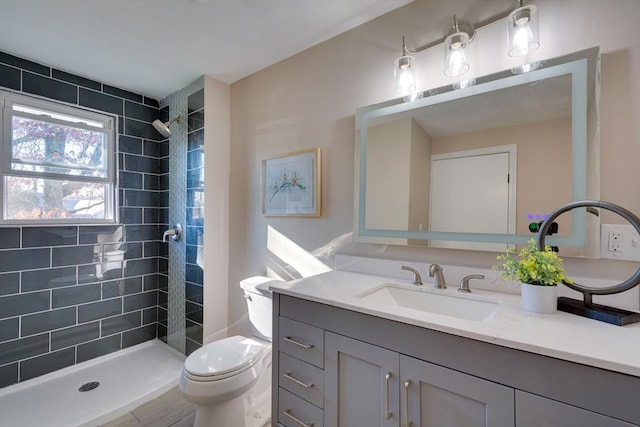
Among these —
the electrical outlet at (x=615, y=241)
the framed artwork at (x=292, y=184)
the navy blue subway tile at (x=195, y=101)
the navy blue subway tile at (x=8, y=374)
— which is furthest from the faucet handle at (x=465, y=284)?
the navy blue subway tile at (x=8, y=374)

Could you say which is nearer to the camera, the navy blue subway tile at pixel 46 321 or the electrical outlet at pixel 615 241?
the electrical outlet at pixel 615 241

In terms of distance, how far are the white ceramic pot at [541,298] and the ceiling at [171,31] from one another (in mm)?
1455

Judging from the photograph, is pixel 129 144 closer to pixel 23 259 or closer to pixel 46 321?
pixel 23 259

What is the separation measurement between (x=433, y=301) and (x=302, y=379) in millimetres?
637

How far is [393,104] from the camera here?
1.47 m

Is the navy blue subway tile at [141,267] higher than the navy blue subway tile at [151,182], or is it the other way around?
the navy blue subway tile at [151,182]

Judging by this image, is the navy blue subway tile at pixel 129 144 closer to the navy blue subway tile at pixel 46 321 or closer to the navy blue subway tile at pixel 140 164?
the navy blue subway tile at pixel 140 164

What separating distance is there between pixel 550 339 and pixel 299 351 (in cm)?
85

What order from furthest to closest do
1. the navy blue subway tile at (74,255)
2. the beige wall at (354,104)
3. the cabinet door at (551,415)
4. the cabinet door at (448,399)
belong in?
the navy blue subway tile at (74,255) → the beige wall at (354,104) → the cabinet door at (448,399) → the cabinet door at (551,415)

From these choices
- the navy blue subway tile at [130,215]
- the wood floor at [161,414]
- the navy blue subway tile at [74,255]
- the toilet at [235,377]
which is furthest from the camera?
the navy blue subway tile at [130,215]

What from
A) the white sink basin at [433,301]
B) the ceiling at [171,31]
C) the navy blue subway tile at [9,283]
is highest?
the ceiling at [171,31]

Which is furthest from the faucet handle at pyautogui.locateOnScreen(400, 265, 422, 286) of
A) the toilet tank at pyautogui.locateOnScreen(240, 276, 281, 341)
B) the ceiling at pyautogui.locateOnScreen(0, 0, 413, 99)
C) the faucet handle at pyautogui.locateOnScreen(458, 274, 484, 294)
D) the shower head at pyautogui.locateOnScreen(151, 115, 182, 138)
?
the shower head at pyautogui.locateOnScreen(151, 115, 182, 138)

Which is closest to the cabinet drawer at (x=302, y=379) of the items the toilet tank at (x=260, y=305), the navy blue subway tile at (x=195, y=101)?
the toilet tank at (x=260, y=305)

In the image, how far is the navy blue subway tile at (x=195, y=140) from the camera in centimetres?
221
